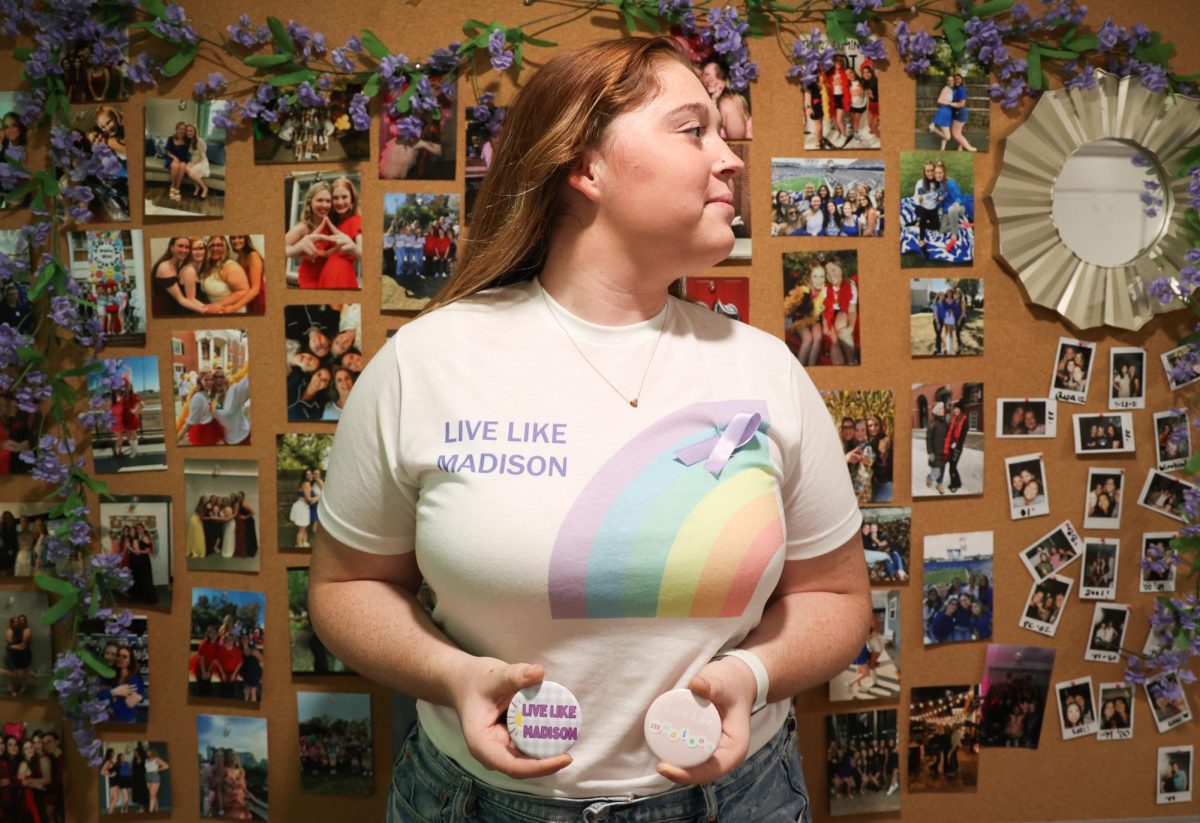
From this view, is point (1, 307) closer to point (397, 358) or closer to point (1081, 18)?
point (397, 358)

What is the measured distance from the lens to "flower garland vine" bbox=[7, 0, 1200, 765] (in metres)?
1.51

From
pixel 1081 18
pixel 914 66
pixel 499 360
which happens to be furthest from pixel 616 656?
pixel 1081 18

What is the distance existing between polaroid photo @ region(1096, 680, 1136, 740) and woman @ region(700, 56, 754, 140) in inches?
50.7

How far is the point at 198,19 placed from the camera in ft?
5.02

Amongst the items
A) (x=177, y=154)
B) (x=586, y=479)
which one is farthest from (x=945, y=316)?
(x=177, y=154)

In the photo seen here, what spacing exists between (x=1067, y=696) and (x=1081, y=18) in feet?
4.21

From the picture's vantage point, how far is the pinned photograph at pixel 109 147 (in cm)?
154

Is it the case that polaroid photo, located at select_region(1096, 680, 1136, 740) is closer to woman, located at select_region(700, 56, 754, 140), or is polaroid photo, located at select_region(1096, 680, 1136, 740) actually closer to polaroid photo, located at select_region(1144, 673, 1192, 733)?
polaroid photo, located at select_region(1144, 673, 1192, 733)

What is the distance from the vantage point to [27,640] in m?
1.61

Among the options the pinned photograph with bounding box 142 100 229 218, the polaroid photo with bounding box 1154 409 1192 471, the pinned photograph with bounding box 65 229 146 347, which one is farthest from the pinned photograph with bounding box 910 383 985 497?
the pinned photograph with bounding box 65 229 146 347

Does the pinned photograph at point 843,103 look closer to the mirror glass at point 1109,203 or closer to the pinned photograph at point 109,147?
the mirror glass at point 1109,203

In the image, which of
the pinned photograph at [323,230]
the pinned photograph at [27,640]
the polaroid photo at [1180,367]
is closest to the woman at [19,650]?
the pinned photograph at [27,640]

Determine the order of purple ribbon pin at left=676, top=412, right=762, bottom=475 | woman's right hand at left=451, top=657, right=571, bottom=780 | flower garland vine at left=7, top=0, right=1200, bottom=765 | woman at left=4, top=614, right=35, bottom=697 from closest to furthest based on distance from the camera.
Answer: woman's right hand at left=451, top=657, right=571, bottom=780
purple ribbon pin at left=676, top=412, right=762, bottom=475
flower garland vine at left=7, top=0, right=1200, bottom=765
woman at left=4, top=614, right=35, bottom=697

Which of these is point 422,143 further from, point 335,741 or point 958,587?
point 958,587
